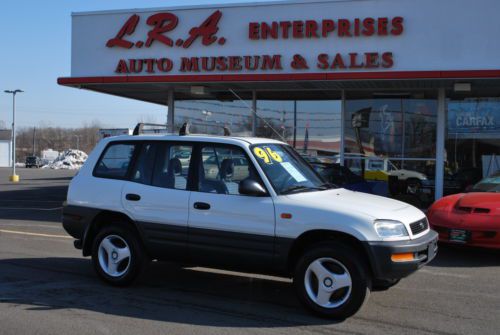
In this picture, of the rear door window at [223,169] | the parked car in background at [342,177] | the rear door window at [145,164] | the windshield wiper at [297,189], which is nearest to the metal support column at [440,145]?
the parked car in background at [342,177]

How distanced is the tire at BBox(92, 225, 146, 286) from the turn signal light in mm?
2818

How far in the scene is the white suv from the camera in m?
4.92

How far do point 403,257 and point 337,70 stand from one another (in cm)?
869

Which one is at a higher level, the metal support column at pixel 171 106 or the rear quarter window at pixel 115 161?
the metal support column at pixel 171 106

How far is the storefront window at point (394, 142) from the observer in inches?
557

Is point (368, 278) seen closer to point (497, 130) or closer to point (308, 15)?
point (308, 15)

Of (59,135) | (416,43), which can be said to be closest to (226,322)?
(416,43)

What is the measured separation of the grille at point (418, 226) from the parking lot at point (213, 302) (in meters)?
0.81

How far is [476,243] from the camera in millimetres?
7457

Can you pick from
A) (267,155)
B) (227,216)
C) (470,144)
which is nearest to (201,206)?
(227,216)

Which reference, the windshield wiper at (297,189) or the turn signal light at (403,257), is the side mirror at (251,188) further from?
the turn signal light at (403,257)

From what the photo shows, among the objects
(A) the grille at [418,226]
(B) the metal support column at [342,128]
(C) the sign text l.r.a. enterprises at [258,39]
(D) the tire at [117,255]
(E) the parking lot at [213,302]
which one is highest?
(C) the sign text l.r.a. enterprises at [258,39]

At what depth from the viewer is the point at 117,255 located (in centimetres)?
616

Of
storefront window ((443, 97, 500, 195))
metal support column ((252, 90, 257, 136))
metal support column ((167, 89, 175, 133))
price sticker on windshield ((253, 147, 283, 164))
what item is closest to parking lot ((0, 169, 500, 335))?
price sticker on windshield ((253, 147, 283, 164))
